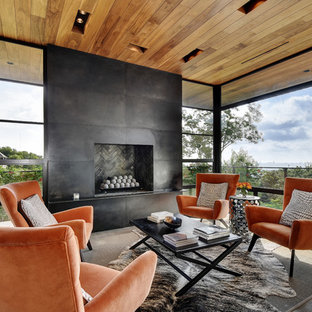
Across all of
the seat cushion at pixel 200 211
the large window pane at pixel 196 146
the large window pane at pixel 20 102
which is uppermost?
the large window pane at pixel 20 102

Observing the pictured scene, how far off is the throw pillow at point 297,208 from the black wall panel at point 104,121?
2176 millimetres

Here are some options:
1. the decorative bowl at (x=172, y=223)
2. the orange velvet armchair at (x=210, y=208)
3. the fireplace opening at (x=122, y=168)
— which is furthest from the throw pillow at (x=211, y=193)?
the decorative bowl at (x=172, y=223)

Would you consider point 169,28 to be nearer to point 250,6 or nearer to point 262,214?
point 250,6

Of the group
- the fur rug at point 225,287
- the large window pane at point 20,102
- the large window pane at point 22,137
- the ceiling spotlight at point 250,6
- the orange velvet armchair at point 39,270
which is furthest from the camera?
the large window pane at point 20,102

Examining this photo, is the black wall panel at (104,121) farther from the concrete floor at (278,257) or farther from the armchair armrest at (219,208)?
the armchair armrest at (219,208)

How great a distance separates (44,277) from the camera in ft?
2.50

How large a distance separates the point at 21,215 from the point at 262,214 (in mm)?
2625

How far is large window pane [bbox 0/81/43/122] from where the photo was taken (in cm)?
372

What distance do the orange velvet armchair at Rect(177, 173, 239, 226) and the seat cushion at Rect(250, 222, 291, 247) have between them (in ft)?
2.25

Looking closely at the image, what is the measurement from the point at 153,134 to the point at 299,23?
273cm

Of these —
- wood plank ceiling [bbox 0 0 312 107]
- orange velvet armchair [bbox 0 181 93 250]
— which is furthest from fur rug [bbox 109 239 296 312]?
wood plank ceiling [bbox 0 0 312 107]

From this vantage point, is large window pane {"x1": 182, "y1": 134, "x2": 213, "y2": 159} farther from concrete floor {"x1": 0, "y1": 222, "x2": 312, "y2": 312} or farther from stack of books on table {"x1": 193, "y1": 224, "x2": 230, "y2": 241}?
stack of books on table {"x1": 193, "y1": 224, "x2": 230, "y2": 241}

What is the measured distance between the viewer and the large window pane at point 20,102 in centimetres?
372

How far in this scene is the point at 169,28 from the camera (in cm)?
294
